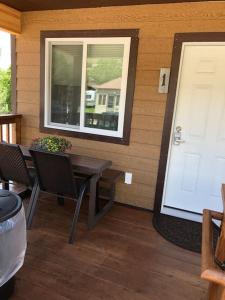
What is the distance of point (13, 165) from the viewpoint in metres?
2.54

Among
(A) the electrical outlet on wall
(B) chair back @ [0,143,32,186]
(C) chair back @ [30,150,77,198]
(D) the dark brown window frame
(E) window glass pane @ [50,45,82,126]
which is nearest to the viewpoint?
(C) chair back @ [30,150,77,198]

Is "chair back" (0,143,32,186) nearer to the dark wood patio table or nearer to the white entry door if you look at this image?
the dark wood patio table

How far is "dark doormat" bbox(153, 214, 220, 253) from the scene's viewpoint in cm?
246

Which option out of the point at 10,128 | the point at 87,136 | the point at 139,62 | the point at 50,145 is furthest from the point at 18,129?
the point at 139,62

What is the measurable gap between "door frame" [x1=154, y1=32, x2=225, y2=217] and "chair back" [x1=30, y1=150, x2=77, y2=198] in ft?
3.60

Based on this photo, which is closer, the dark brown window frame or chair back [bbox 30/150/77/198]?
chair back [bbox 30/150/77/198]

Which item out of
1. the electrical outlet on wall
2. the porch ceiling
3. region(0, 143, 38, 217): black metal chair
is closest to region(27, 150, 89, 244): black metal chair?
region(0, 143, 38, 217): black metal chair

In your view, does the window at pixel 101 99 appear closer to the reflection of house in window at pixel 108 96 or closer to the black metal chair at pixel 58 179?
the reflection of house in window at pixel 108 96

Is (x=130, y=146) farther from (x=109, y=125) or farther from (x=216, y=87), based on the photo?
(x=216, y=87)

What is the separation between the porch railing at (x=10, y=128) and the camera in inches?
133

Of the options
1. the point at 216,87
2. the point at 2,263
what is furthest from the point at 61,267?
the point at 216,87

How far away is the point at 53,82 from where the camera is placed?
3402 mm

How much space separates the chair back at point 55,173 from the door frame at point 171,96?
43.2 inches

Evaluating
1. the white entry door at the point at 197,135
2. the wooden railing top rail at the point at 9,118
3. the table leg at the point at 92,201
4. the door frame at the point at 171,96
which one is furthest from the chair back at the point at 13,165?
the white entry door at the point at 197,135
